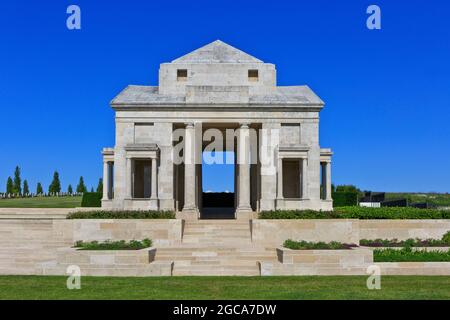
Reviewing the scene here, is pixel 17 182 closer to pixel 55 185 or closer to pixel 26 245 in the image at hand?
pixel 55 185

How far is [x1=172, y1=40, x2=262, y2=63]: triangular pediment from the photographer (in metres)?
40.8

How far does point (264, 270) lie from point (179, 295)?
6.71 m

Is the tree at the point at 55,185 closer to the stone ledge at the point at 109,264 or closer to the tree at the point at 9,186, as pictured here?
the tree at the point at 9,186

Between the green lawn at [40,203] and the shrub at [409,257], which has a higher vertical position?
the shrub at [409,257]

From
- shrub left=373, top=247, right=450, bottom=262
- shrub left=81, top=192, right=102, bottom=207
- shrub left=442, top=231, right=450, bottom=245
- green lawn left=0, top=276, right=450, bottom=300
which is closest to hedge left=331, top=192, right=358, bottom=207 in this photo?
shrub left=442, top=231, right=450, bottom=245

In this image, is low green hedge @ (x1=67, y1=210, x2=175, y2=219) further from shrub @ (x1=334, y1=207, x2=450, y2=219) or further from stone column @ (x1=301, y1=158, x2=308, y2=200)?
stone column @ (x1=301, y1=158, x2=308, y2=200)

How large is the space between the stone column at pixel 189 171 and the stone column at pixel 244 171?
10.9ft

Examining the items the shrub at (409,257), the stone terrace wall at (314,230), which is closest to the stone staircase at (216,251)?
the stone terrace wall at (314,230)

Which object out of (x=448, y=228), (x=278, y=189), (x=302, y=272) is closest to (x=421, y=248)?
(x=448, y=228)

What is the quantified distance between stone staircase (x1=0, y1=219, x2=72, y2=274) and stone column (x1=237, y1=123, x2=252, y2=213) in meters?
12.5

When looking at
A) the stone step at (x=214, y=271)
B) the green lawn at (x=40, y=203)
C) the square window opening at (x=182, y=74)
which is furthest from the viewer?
the green lawn at (x=40, y=203)

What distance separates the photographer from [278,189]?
3634 cm

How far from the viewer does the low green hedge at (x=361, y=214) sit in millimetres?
29062
